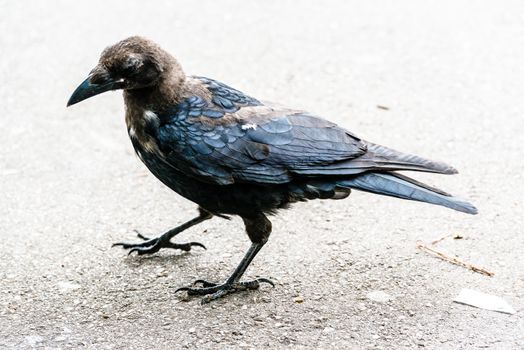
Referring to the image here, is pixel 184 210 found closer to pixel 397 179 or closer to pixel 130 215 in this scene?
pixel 130 215

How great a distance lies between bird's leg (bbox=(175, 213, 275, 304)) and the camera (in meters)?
4.25

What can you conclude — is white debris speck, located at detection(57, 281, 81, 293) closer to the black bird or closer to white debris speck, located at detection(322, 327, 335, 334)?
the black bird

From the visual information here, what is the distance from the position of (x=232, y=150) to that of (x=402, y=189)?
0.83 m

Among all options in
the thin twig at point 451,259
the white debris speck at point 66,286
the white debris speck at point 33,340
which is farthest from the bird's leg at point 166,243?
the thin twig at point 451,259

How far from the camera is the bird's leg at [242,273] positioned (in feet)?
13.9

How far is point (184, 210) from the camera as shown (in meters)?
5.20

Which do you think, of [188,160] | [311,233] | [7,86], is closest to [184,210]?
[311,233]

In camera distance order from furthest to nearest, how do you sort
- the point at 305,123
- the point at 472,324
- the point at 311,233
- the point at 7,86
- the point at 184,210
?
1. the point at 7,86
2. the point at 184,210
3. the point at 311,233
4. the point at 305,123
5. the point at 472,324

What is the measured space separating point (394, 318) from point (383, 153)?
31.5 inches

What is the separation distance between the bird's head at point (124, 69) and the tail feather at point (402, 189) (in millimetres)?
1073

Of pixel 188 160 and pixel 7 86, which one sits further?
pixel 7 86

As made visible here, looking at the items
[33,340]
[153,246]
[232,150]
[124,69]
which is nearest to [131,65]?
[124,69]

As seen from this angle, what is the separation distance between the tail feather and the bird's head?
1073mm

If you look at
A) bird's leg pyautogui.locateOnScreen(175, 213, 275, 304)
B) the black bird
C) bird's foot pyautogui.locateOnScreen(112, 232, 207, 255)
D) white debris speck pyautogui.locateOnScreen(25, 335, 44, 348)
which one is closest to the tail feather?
the black bird
